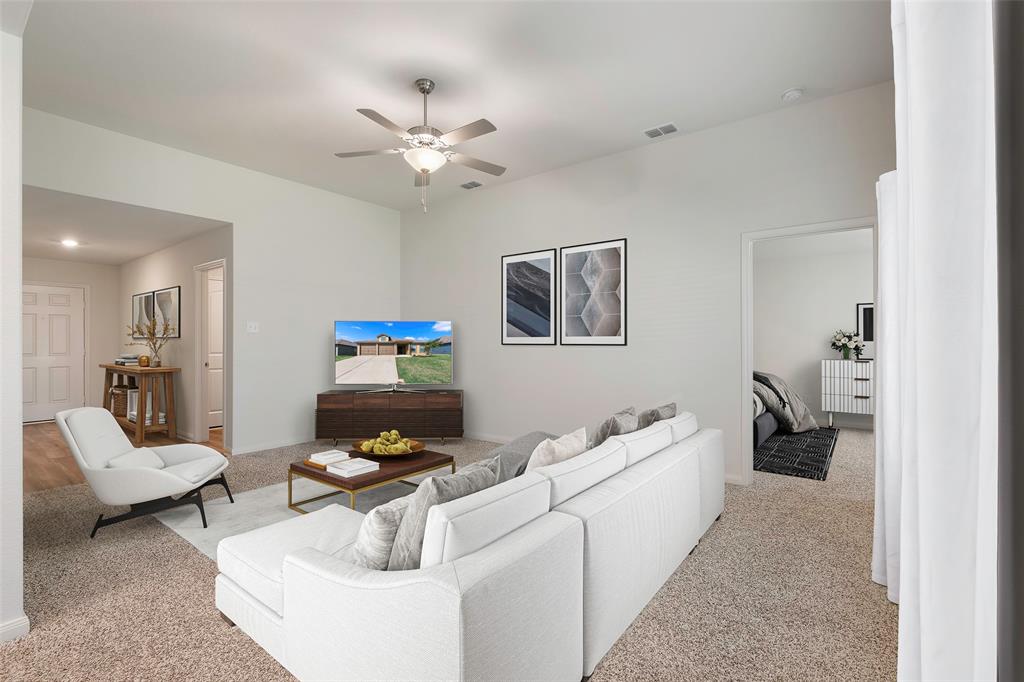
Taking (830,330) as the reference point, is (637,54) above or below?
above

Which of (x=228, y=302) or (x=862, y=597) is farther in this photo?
(x=228, y=302)

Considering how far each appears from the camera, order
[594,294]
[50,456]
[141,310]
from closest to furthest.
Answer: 1. [594,294]
2. [50,456]
3. [141,310]

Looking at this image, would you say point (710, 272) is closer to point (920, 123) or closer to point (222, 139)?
point (920, 123)

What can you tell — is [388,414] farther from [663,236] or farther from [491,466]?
[491,466]

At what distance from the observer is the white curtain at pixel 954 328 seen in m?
0.47

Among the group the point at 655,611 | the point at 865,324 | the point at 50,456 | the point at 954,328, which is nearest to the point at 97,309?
the point at 50,456

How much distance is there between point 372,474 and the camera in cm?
313

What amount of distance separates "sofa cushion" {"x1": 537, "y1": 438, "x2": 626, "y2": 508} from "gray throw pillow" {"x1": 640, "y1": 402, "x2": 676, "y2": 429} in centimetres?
63

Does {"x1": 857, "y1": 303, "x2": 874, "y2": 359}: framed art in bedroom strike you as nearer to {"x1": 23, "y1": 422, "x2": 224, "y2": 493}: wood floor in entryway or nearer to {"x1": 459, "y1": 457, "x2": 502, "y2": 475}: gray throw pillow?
{"x1": 459, "y1": 457, "x2": 502, "y2": 475}: gray throw pillow

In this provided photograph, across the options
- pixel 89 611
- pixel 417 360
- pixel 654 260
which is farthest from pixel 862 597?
pixel 417 360

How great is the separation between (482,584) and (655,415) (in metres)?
1.93

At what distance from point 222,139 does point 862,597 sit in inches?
211

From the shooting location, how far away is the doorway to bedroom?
18.7 feet

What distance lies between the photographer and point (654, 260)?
456 cm
